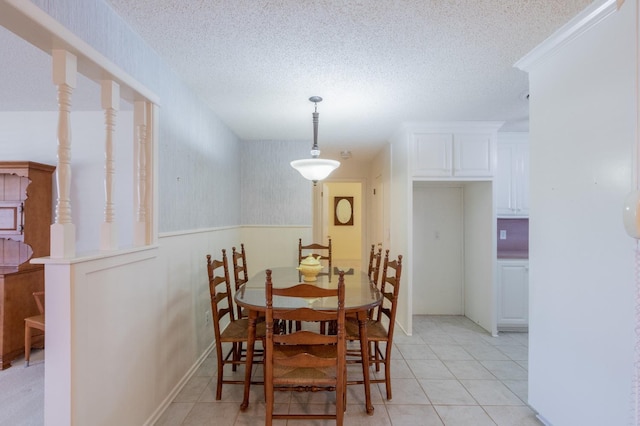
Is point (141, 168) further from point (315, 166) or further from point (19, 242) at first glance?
point (19, 242)

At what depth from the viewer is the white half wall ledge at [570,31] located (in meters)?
1.58

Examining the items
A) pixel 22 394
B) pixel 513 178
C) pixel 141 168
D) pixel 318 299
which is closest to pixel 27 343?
pixel 22 394

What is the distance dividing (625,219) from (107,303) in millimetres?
2101

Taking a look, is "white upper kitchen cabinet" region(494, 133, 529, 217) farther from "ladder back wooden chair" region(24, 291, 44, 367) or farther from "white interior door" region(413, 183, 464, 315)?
"ladder back wooden chair" region(24, 291, 44, 367)

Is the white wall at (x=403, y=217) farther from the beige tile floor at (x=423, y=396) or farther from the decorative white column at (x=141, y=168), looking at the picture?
the decorative white column at (x=141, y=168)

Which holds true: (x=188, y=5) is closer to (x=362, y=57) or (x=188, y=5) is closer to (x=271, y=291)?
(x=362, y=57)

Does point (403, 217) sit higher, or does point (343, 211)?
point (343, 211)

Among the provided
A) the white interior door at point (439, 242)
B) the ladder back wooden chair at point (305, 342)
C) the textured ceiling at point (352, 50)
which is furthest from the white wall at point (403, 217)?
the ladder back wooden chair at point (305, 342)

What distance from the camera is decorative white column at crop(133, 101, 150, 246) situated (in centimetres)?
200

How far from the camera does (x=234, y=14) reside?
171 centimetres

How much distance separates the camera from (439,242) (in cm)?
438

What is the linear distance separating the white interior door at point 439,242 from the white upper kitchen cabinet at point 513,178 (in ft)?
1.79

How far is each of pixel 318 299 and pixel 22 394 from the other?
7.54 feet

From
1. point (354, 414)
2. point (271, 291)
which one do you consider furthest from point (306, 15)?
point (354, 414)
